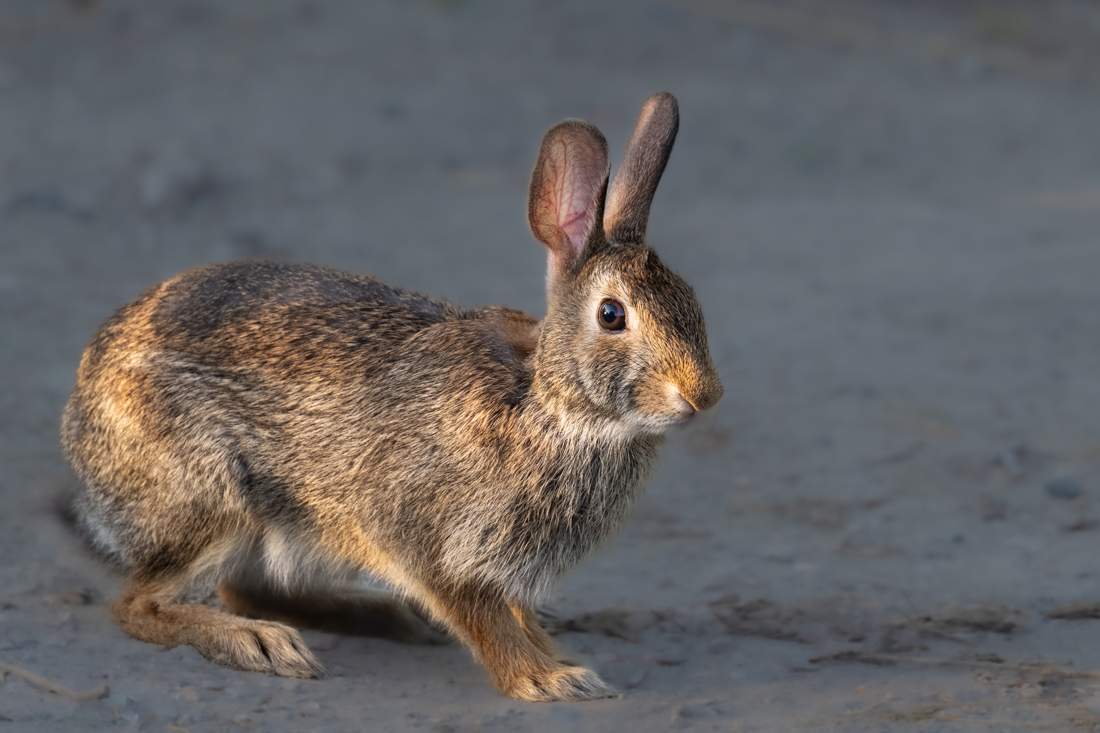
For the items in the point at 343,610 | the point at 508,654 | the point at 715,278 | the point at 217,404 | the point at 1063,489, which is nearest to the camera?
the point at 508,654

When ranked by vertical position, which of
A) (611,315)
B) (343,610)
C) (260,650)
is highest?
(611,315)

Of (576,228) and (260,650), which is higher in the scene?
(576,228)

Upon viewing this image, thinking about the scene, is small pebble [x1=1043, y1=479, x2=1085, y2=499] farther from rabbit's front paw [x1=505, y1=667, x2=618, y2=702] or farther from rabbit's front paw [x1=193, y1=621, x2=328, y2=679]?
rabbit's front paw [x1=193, y1=621, x2=328, y2=679]

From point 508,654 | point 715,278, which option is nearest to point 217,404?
point 508,654

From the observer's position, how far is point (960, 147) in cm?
944

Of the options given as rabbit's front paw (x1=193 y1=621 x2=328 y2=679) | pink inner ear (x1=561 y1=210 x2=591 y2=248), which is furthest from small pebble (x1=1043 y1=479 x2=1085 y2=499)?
rabbit's front paw (x1=193 y1=621 x2=328 y2=679)

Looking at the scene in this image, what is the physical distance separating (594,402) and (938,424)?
121 inches

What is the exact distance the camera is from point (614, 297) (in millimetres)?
3377

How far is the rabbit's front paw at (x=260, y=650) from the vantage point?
3672 mm

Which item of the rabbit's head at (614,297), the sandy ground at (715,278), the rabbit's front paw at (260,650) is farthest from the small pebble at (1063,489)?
the rabbit's front paw at (260,650)

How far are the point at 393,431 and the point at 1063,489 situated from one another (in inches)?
114

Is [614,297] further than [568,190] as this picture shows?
No

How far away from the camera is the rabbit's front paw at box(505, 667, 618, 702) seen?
142 inches

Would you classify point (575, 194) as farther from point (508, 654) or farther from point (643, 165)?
point (508, 654)
